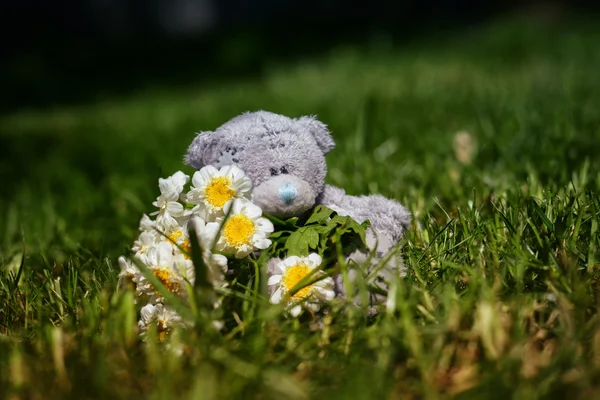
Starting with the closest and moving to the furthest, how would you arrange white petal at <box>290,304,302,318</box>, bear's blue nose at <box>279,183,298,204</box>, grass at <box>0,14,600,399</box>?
grass at <box>0,14,600,399</box>, white petal at <box>290,304,302,318</box>, bear's blue nose at <box>279,183,298,204</box>

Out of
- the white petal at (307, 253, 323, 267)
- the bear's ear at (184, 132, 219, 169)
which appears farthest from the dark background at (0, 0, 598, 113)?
the white petal at (307, 253, 323, 267)

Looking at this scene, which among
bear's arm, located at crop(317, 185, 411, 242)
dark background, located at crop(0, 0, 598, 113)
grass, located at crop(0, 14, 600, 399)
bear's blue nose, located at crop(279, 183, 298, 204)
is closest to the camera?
grass, located at crop(0, 14, 600, 399)

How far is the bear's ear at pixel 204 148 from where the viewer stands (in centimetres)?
157

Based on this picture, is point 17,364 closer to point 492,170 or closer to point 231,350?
point 231,350

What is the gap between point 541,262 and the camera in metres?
1.41

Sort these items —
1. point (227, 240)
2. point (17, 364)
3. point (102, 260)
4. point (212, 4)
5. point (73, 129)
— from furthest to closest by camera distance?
1. point (212, 4)
2. point (73, 129)
3. point (102, 260)
4. point (227, 240)
5. point (17, 364)

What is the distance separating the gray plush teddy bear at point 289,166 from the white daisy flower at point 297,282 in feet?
0.21

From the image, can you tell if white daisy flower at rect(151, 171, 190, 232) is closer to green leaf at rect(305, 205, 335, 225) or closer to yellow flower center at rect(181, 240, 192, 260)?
yellow flower center at rect(181, 240, 192, 260)

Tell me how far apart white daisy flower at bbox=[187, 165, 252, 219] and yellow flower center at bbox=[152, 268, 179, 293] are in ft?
0.51

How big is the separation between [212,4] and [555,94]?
8.94 metres

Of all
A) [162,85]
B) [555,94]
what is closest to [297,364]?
[555,94]

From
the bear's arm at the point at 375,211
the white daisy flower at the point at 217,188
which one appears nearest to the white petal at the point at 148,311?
the white daisy flower at the point at 217,188

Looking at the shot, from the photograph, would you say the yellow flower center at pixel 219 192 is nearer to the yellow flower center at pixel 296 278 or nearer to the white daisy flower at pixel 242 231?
the white daisy flower at pixel 242 231

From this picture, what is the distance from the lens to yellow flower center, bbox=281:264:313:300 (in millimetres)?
1354
